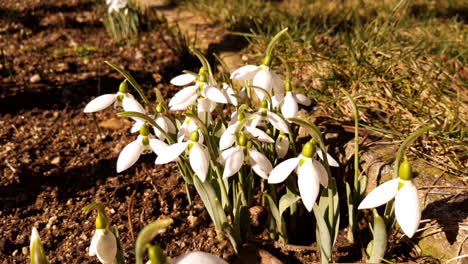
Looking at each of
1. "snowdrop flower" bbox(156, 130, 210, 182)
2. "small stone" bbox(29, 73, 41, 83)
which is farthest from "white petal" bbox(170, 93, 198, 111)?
"small stone" bbox(29, 73, 41, 83)

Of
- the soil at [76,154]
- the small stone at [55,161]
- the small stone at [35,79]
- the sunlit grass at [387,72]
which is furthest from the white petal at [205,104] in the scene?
the small stone at [35,79]

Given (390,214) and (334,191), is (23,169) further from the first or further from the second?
(390,214)

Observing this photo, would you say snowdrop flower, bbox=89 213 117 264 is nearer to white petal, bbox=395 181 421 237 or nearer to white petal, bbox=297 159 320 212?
white petal, bbox=297 159 320 212

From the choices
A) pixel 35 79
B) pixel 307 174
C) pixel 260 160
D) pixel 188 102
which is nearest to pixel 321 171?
pixel 307 174

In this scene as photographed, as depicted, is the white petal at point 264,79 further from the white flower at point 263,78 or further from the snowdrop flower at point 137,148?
the snowdrop flower at point 137,148

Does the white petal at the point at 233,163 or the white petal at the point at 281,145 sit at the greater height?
the white petal at the point at 233,163

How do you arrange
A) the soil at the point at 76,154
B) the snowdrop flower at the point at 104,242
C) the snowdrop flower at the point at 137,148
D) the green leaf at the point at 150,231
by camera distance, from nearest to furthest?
1. the green leaf at the point at 150,231
2. the snowdrop flower at the point at 104,242
3. the snowdrop flower at the point at 137,148
4. the soil at the point at 76,154

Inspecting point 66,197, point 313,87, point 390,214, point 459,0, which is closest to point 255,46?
point 313,87
